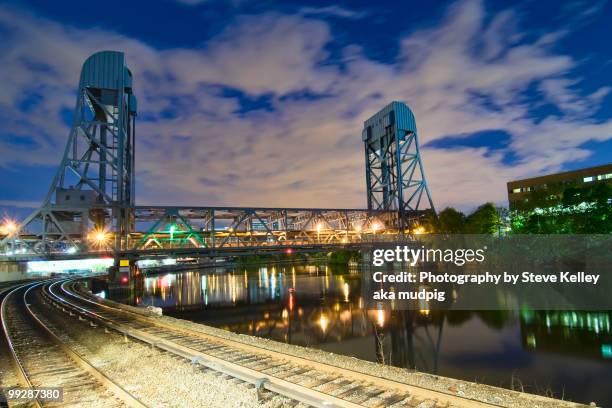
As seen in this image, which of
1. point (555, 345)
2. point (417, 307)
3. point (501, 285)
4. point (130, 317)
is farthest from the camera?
point (501, 285)

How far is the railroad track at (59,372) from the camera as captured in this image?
1014cm

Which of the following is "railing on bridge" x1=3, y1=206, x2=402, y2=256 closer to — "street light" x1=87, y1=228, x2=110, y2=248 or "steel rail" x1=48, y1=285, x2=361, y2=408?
"street light" x1=87, y1=228, x2=110, y2=248

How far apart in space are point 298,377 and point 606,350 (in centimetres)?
1947

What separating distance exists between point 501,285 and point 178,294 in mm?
46898

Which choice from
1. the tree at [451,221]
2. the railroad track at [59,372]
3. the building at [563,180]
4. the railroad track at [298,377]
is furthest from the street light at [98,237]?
the building at [563,180]

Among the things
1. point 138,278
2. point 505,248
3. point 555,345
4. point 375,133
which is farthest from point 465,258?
point 138,278

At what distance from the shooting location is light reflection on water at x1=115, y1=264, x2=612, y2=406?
17219mm

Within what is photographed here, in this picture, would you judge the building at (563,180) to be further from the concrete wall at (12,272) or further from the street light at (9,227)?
the concrete wall at (12,272)

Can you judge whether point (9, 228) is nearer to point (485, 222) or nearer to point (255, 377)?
point (255, 377)

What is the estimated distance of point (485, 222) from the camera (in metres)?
70.6

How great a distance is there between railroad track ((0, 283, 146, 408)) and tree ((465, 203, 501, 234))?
70.3 meters

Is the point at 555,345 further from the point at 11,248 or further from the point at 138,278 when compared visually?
the point at 11,248

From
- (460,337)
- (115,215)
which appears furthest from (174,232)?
(460,337)

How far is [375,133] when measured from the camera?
8312cm
